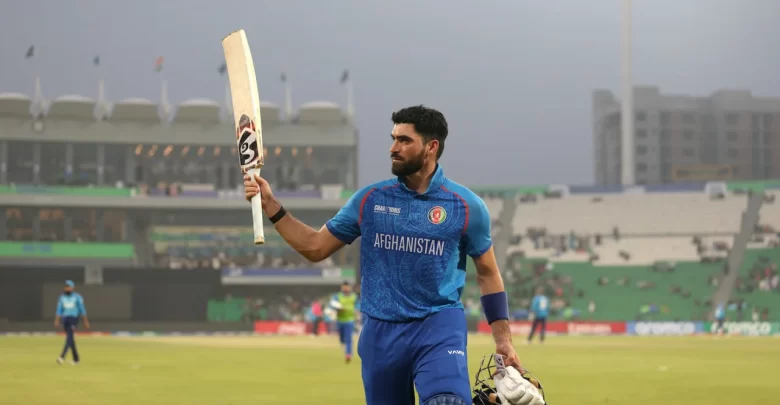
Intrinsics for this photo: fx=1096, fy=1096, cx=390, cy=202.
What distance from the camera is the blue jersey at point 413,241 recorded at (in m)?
7.22

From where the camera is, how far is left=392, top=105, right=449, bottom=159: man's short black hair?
285 inches

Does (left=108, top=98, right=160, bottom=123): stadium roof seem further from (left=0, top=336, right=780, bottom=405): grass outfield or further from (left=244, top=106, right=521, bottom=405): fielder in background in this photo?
(left=244, top=106, right=521, bottom=405): fielder in background

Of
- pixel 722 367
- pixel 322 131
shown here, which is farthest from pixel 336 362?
pixel 322 131

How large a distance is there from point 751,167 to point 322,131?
89.0 meters

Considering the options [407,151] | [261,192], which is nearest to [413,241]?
[407,151]

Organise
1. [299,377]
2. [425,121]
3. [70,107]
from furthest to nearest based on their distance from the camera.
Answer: [70,107], [299,377], [425,121]

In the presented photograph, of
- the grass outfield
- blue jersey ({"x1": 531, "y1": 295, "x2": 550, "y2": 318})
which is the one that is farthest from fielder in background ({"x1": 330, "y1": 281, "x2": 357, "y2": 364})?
blue jersey ({"x1": 531, "y1": 295, "x2": 550, "y2": 318})

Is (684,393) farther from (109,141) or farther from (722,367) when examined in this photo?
(109,141)

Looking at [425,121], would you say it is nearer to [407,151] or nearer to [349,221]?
[407,151]

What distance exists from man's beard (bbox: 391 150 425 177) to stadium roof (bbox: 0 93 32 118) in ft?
265

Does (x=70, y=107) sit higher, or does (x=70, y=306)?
(x=70, y=107)

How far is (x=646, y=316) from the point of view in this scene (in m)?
66.5

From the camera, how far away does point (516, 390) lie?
6.87 m

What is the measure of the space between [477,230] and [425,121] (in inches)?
32.5
